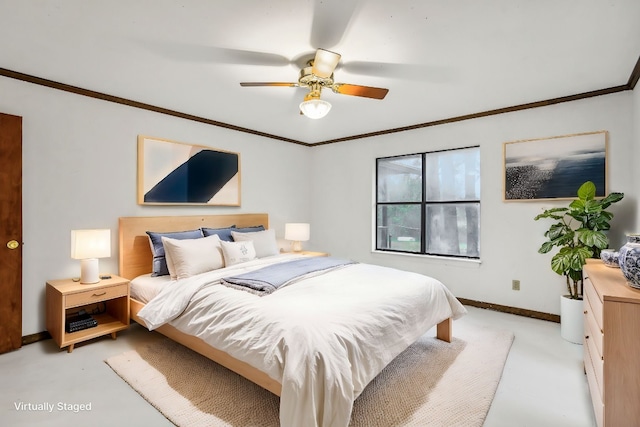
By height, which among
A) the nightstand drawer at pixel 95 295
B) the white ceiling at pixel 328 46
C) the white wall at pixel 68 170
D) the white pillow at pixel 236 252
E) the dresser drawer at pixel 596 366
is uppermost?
the white ceiling at pixel 328 46

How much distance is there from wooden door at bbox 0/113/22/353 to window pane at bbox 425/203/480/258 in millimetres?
4414

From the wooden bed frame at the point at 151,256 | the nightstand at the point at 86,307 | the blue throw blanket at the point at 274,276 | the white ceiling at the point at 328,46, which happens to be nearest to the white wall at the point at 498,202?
the white ceiling at the point at 328,46

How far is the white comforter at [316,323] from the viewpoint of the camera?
1536 millimetres

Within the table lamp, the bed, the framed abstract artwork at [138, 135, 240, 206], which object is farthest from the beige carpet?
the framed abstract artwork at [138, 135, 240, 206]

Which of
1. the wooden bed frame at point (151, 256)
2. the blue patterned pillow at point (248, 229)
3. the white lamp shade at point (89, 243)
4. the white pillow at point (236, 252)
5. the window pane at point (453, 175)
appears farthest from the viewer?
the window pane at point (453, 175)

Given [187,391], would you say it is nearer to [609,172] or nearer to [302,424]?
[302,424]

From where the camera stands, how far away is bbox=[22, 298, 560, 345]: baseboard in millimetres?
2807

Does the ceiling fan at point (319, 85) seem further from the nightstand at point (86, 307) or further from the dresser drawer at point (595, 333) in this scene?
the nightstand at point (86, 307)

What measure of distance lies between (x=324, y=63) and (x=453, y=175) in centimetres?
273

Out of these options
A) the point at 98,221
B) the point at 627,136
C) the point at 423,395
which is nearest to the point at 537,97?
the point at 627,136

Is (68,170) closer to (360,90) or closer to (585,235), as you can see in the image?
(360,90)

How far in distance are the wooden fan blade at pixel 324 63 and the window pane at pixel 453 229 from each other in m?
2.70

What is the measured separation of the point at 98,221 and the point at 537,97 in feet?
15.2

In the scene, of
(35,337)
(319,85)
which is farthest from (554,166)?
(35,337)
